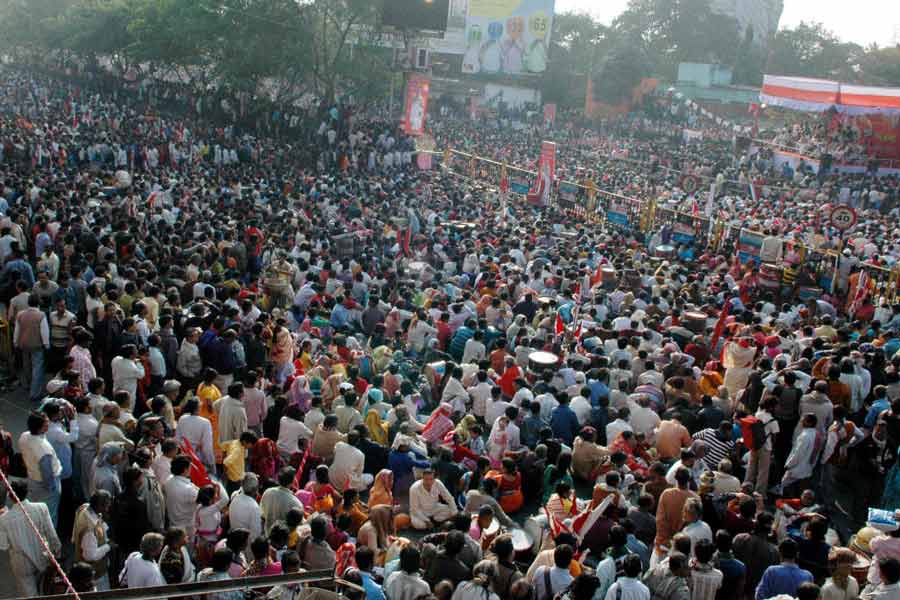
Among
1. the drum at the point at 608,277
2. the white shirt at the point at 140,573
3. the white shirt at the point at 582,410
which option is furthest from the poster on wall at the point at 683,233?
the white shirt at the point at 140,573

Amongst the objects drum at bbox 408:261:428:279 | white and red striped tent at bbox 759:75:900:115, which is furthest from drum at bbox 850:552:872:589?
white and red striped tent at bbox 759:75:900:115

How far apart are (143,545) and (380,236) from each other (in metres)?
12.4

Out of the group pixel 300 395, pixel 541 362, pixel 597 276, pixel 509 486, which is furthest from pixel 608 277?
pixel 509 486

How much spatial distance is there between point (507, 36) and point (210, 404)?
157 feet

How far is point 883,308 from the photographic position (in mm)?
13430

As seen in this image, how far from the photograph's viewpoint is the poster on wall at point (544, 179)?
70.7 feet

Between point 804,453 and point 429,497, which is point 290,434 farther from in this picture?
point 804,453

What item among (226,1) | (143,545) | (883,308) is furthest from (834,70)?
(143,545)

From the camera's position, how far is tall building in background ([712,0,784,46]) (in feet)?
194

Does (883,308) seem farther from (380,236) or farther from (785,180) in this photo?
(785,180)

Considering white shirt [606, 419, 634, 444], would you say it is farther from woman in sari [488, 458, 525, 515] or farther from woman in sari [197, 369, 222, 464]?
woman in sari [197, 369, 222, 464]

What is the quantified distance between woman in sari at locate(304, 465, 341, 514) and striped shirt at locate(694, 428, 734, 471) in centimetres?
359

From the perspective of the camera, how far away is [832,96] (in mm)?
30344

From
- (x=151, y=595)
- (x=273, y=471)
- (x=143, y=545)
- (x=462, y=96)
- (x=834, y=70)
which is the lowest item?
(x=273, y=471)
